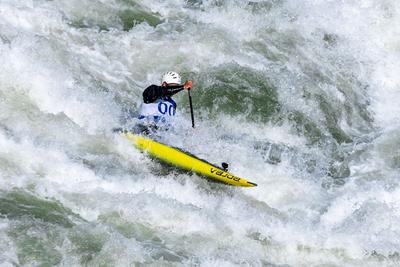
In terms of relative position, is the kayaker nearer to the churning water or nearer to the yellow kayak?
the churning water

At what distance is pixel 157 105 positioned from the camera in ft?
31.5

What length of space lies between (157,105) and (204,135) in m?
0.95

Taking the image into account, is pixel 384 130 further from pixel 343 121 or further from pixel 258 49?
pixel 258 49

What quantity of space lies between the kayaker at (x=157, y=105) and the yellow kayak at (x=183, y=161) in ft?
1.49

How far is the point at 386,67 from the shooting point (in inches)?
552

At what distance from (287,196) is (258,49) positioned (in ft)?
13.4

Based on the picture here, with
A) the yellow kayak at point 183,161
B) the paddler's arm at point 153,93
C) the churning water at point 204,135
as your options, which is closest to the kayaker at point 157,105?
the paddler's arm at point 153,93

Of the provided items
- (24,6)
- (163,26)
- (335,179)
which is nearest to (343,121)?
(335,179)

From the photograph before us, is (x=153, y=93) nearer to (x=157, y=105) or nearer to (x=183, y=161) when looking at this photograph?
(x=157, y=105)

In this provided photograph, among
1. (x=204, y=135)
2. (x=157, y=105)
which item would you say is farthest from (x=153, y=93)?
(x=204, y=135)

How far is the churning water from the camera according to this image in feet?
23.9

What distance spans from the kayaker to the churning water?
0.23 m

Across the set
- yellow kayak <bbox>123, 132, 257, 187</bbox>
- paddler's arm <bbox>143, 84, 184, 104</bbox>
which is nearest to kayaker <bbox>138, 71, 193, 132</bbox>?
paddler's arm <bbox>143, 84, 184, 104</bbox>

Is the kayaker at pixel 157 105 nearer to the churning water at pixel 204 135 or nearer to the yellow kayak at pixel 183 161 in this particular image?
the churning water at pixel 204 135
